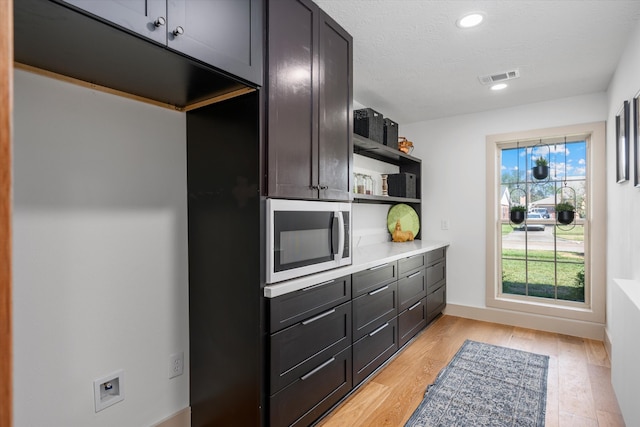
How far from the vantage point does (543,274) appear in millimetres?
3781

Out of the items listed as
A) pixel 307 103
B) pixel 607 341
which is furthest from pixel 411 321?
pixel 307 103

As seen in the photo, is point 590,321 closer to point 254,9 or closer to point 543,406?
point 543,406

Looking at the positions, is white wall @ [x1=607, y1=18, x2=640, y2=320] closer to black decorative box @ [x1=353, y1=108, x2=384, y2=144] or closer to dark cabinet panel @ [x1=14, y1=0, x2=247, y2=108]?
black decorative box @ [x1=353, y1=108, x2=384, y2=144]

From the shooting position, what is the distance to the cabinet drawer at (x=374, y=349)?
233cm

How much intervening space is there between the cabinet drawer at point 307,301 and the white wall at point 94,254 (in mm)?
614

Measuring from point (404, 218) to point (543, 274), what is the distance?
160 cm

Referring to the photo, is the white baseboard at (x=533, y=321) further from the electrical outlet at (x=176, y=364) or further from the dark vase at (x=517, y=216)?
the electrical outlet at (x=176, y=364)

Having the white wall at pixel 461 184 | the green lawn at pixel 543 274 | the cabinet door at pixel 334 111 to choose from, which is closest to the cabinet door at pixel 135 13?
the cabinet door at pixel 334 111

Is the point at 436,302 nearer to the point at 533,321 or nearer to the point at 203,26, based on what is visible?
the point at 533,321

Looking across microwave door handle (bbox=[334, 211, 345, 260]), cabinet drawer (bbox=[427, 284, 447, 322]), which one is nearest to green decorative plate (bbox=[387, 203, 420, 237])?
cabinet drawer (bbox=[427, 284, 447, 322])

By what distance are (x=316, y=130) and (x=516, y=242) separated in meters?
3.07

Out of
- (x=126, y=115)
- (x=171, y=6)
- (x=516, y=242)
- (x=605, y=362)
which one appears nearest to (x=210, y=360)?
(x=126, y=115)

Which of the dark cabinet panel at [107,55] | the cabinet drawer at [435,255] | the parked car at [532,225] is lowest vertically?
the cabinet drawer at [435,255]

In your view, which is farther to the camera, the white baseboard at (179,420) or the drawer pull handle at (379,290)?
the drawer pull handle at (379,290)
